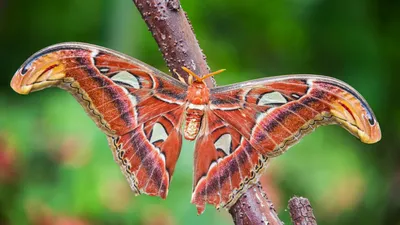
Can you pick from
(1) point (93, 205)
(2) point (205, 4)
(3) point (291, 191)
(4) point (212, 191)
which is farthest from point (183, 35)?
(2) point (205, 4)

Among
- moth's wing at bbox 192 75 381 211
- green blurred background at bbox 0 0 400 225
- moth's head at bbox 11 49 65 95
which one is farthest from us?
green blurred background at bbox 0 0 400 225

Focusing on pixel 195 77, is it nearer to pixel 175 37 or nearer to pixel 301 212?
pixel 175 37

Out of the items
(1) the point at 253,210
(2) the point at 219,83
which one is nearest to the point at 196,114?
(1) the point at 253,210

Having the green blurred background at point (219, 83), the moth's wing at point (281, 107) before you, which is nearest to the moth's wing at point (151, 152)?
the moth's wing at point (281, 107)

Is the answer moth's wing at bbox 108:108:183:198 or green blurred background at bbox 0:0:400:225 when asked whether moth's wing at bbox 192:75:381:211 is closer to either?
moth's wing at bbox 108:108:183:198

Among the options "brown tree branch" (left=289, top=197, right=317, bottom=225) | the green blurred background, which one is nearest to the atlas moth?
"brown tree branch" (left=289, top=197, right=317, bottom=225)

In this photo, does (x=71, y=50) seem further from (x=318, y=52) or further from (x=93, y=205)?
(x=318, y=52)
